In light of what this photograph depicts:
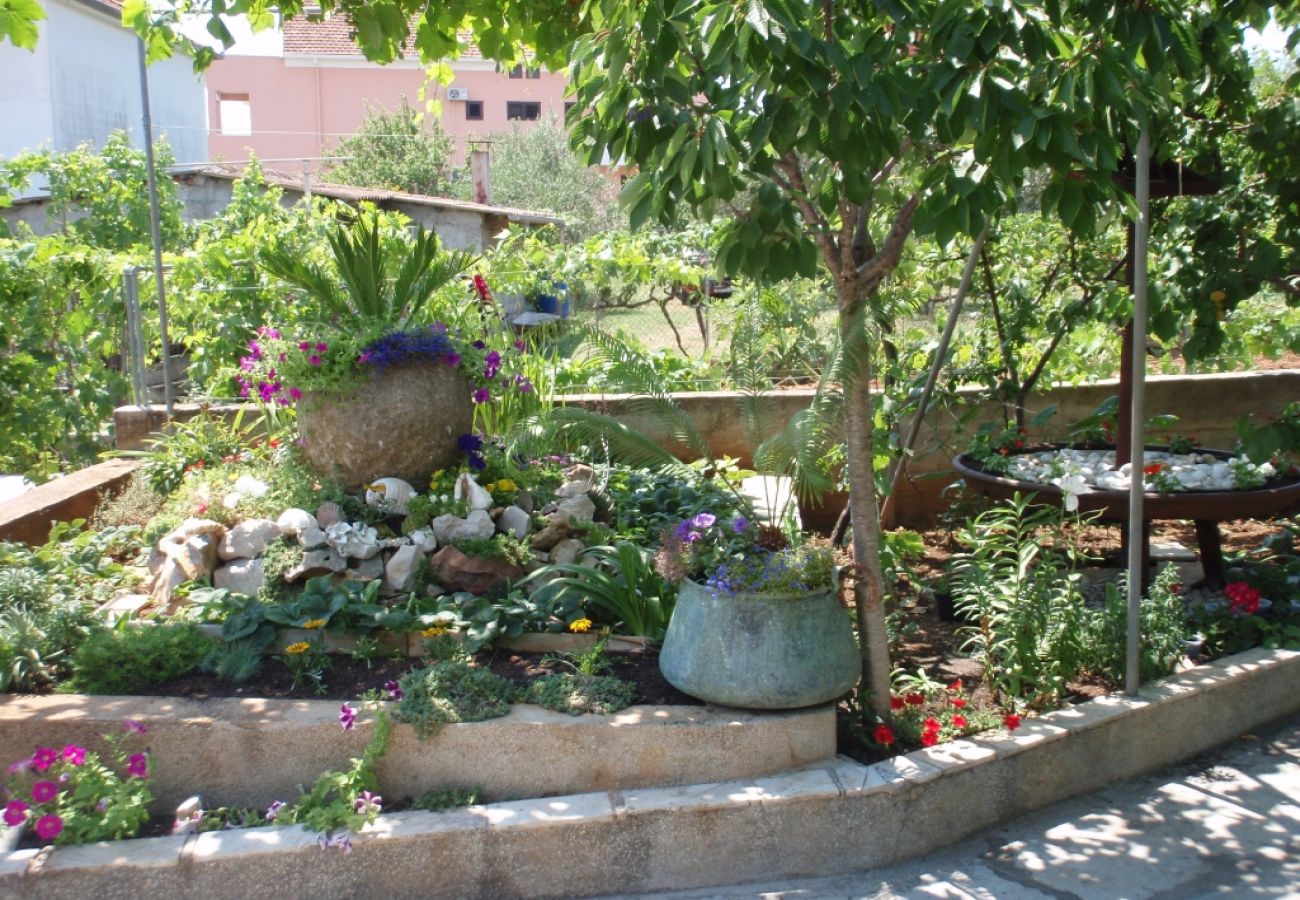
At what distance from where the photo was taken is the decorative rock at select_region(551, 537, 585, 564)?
5.04 meters

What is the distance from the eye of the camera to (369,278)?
5.66 meters

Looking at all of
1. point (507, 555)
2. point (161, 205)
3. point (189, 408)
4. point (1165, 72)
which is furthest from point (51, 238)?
point (1165, 72)

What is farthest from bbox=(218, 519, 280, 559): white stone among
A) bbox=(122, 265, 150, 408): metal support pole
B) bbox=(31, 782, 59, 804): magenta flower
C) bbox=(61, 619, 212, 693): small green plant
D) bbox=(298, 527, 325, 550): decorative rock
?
bbox=(122, 265, 150, 408): metal support pole

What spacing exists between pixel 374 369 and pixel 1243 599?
387 cm

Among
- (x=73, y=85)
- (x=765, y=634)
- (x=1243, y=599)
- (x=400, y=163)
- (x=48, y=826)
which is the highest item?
(x=73, y=85)

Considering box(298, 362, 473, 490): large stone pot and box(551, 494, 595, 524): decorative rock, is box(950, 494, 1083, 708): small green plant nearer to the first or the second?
box(551, 494, 595, 524): decorative rock

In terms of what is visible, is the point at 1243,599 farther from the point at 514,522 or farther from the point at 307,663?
the point at 307,663

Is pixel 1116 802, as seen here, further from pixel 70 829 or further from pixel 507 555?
pixel 70 829

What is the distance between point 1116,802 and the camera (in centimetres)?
404

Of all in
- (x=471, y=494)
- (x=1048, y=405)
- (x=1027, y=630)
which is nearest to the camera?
→ (x=1027, y=630)

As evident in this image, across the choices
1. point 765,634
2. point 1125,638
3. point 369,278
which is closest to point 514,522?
point 369,278

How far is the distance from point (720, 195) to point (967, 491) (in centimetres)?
386

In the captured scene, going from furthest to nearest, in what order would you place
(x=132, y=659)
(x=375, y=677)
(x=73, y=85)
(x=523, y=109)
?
(x=523, y=109) < (x=73, y=85) < (x=375, y=677) < (x=132, y=659)

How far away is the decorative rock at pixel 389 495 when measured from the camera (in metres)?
5.16
